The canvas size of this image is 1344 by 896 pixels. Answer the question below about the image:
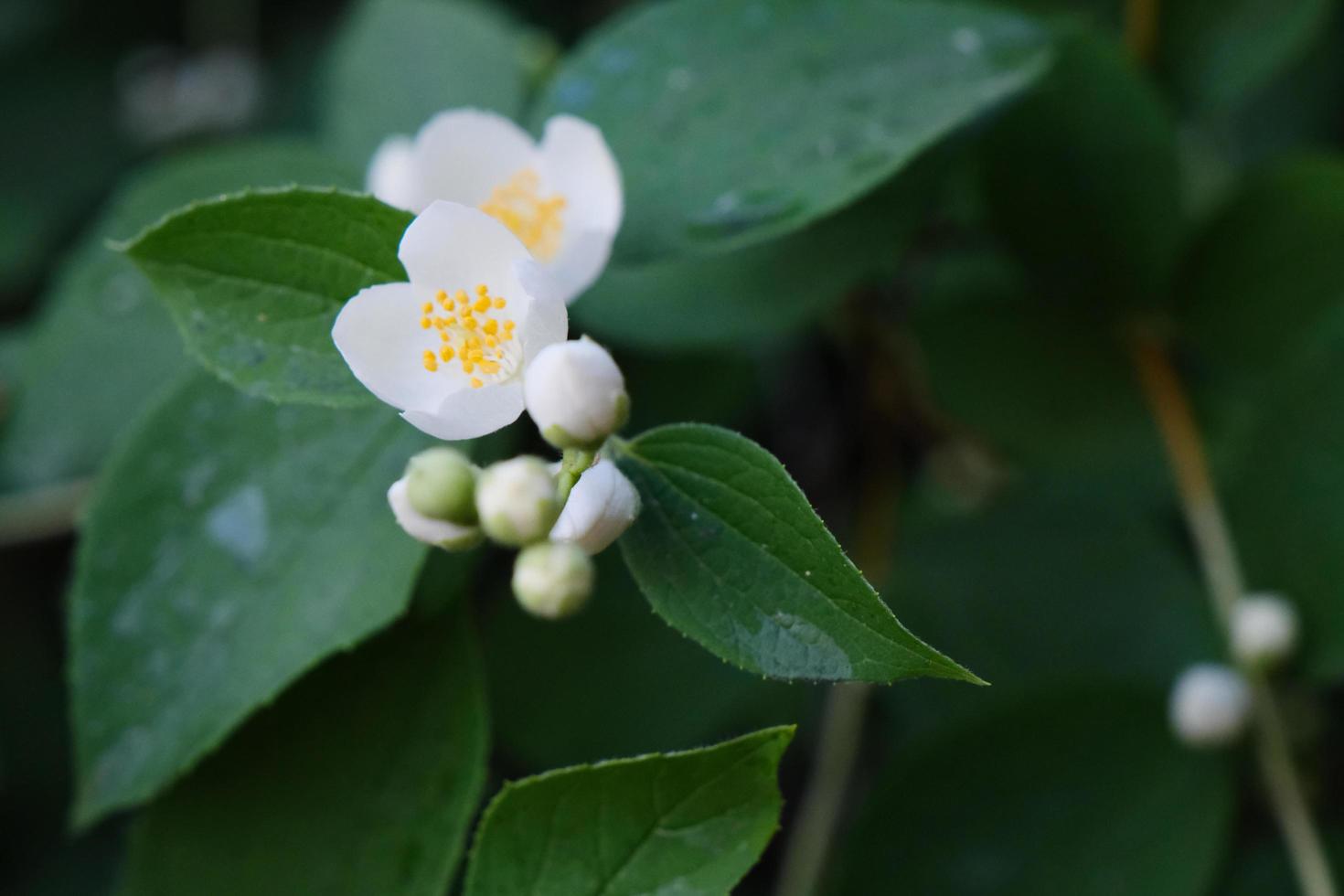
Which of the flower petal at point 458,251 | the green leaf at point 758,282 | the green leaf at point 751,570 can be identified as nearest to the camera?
the green leaf at point 751,570

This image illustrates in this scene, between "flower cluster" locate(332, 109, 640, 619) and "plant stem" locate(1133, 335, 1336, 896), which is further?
"plant stem" locate(1133, 335, 1336, 896)

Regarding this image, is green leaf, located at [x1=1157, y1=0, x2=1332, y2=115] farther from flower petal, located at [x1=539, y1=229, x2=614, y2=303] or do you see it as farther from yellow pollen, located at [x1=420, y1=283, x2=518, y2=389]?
yellow pollen, located at [x1=420, y1=283, x2=518, y2=389]

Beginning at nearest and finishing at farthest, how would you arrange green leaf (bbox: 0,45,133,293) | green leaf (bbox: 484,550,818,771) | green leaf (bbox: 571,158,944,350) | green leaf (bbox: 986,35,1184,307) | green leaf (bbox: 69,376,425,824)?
green leaf (bbox: 69,376,425,824) → green leaf (bbox: 571,158,944,350) → green leaf (bbox: 986,35,1184,307) → green leaf (bbox: 484,550,818,771) → green leaf (bbox: 0,45,133,293)

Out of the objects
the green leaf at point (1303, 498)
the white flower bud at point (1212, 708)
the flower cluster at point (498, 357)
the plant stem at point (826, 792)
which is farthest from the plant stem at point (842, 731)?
the flower cluster at point (498, 357)

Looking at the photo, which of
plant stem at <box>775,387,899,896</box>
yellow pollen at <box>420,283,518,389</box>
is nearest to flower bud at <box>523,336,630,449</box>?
yellow pollen at <box>420,283,518,389</box>

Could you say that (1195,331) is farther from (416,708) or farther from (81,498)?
(81,498)

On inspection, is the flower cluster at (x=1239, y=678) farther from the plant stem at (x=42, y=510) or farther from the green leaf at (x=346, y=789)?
the plant stem at (x=42, y=510)
